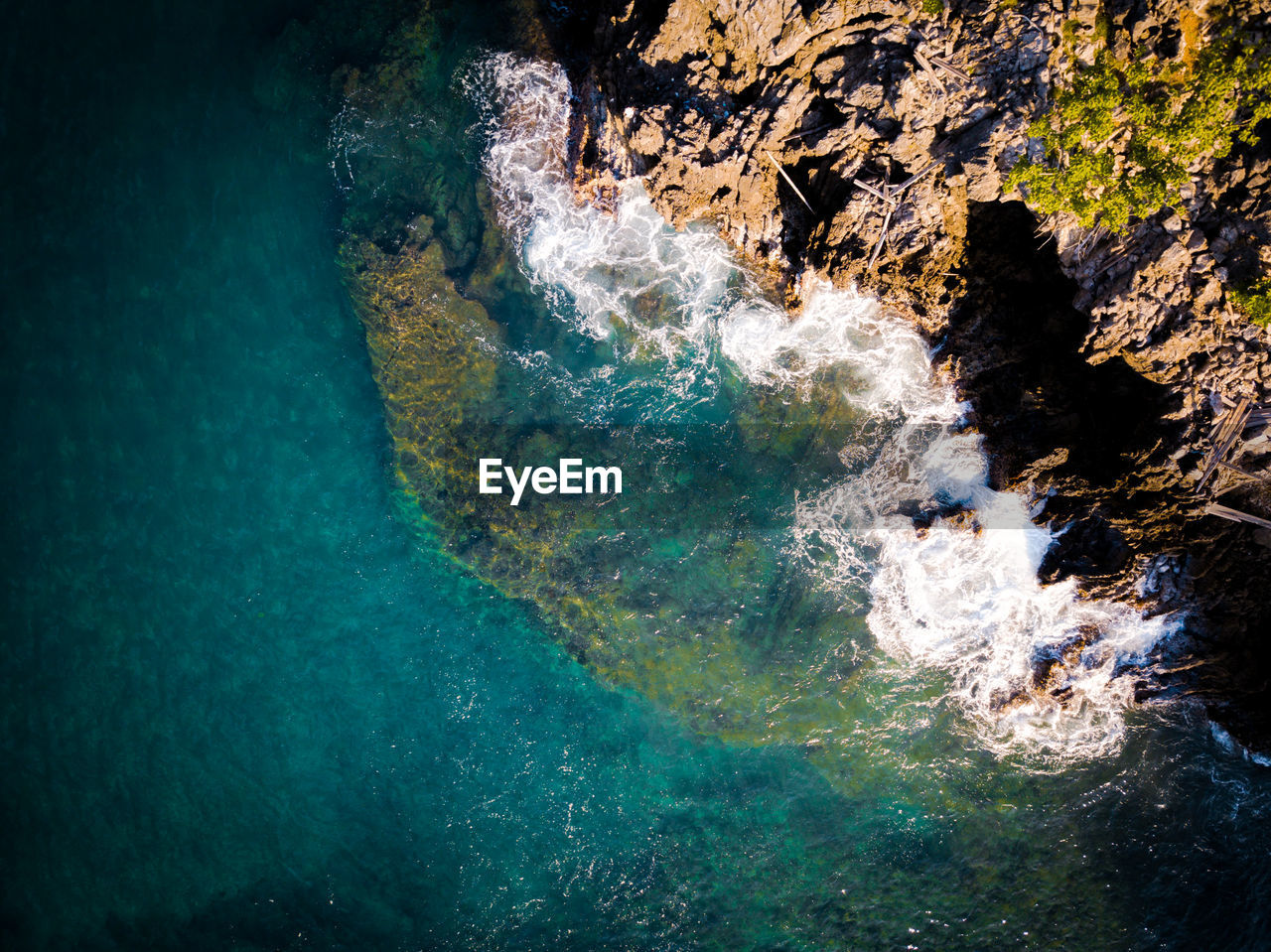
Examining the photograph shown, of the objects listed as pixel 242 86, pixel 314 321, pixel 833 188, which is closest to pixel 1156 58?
pixel 833 188

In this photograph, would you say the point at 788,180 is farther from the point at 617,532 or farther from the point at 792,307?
the point at 617,532

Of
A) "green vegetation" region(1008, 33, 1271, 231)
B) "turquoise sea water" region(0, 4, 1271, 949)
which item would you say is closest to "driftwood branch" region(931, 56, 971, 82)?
"green vegetation" region(1008, 33, 1271, 231)

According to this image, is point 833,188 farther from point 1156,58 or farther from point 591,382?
point 591,382

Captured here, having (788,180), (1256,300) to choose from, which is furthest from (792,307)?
(1256,300)

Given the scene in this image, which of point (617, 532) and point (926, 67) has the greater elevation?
point (926, 67)

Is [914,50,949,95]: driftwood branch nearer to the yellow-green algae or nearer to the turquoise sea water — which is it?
the yellow-green algae

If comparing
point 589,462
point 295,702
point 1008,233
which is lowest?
point 295,702
